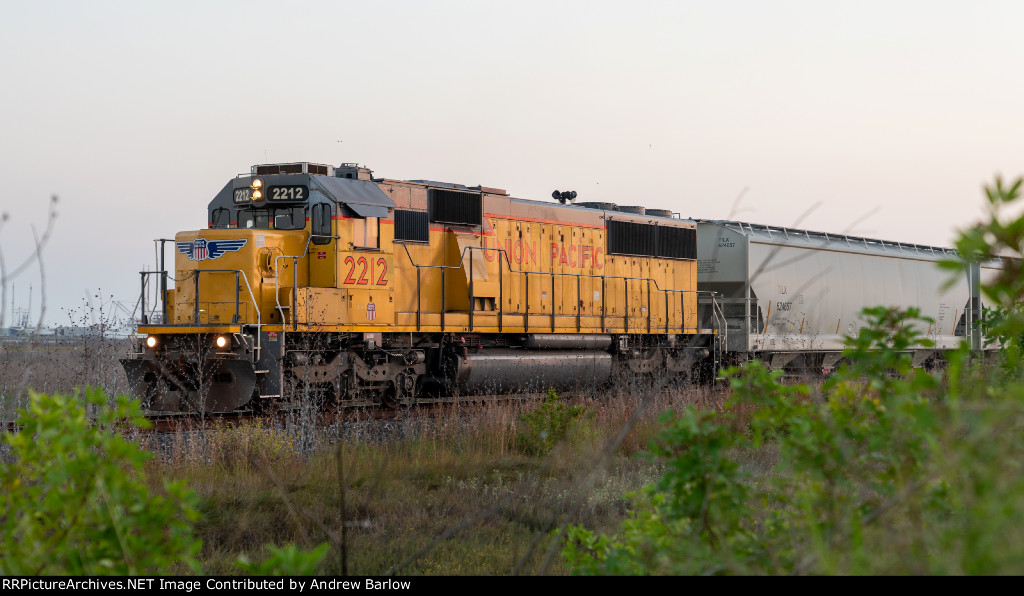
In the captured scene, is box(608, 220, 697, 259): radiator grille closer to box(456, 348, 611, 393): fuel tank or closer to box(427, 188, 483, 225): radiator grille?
box(456, 348, 611, 393): fuel tank

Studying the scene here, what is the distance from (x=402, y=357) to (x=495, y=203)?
134 inches

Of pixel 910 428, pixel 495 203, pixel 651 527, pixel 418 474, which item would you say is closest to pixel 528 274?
pixel 495 203

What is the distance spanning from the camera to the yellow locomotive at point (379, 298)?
1270 centimetres

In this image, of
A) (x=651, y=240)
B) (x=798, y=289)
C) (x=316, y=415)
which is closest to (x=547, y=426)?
(x=316, y=415)

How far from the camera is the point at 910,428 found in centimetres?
292

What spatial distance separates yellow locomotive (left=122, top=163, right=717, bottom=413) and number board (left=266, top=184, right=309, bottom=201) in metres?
0.02

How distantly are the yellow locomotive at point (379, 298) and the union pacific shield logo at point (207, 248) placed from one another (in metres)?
0.02

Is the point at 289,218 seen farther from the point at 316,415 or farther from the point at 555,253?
the point at 555,253

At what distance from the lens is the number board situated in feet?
44.5

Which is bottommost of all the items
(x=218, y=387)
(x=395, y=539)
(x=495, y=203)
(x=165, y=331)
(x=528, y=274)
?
(x=395, y=539)

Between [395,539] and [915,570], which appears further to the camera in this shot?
[395,539]

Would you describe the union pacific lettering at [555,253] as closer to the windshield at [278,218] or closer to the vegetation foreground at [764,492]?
the windshield at [278,218]

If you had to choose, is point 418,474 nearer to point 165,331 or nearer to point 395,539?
point 395,539

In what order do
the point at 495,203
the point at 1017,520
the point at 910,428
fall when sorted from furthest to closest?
the point at 495,203, the point at 910,428, the point at 1017,520
